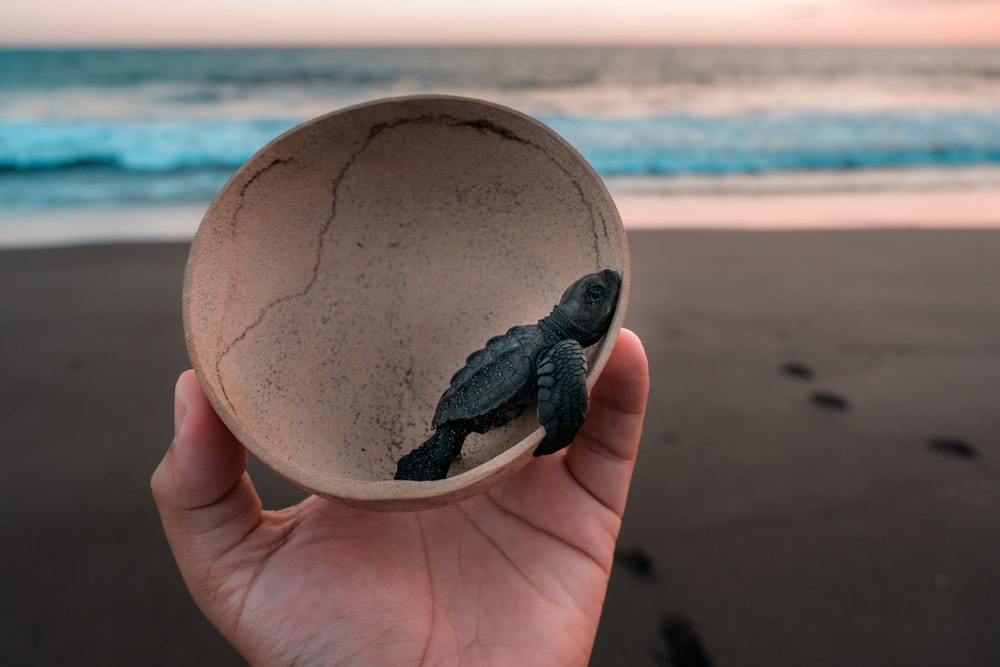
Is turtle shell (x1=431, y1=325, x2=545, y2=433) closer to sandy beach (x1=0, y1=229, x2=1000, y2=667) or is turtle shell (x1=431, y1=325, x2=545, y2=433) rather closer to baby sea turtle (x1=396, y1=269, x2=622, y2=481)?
baby sea turtle (x1=396, y1=269, x2=622, y2=481)

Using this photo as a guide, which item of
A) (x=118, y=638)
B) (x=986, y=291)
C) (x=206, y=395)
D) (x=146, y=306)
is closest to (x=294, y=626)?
(x=206, y=395)

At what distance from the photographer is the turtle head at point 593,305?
113 cm

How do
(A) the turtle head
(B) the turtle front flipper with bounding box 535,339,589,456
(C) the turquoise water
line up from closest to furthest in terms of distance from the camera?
1. (B) the turtle front flipper with bounding box 535,339,589,456
2. (A) the turtle head
3. (C) the turquoise water

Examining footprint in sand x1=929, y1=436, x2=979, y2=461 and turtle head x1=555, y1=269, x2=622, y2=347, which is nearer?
turtle head x1=555, y1=269, x2=622, y2=347

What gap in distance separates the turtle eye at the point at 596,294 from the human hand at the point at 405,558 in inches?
5.0

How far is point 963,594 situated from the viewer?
1.81 m

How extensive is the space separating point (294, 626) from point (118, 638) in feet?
3.51

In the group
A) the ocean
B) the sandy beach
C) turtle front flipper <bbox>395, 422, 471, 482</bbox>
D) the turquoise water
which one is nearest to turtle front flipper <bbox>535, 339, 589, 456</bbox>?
turtle front flipper <bbox>395, 422, 471, 482</bbox>

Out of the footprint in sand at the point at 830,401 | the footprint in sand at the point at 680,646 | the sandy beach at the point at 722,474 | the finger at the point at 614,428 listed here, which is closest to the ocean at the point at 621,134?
the sandy beach at the point at 722,474

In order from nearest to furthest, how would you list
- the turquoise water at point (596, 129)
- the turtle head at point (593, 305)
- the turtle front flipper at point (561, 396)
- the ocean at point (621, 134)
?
the turtle front flipper at point (561, 396) < the turtle head at point (593, 305) < the ocean at point (621, 134) < the turquoise water at point (596, 129)

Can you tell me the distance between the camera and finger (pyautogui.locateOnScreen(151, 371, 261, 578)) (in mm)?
1006

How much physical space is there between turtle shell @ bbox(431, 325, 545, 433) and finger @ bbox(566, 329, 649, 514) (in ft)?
0.54

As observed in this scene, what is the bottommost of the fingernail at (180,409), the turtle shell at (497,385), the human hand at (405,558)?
the human hand at (405,558)

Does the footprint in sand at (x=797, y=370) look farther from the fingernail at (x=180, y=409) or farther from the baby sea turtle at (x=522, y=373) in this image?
the fingernail at (x=180, y=409)
